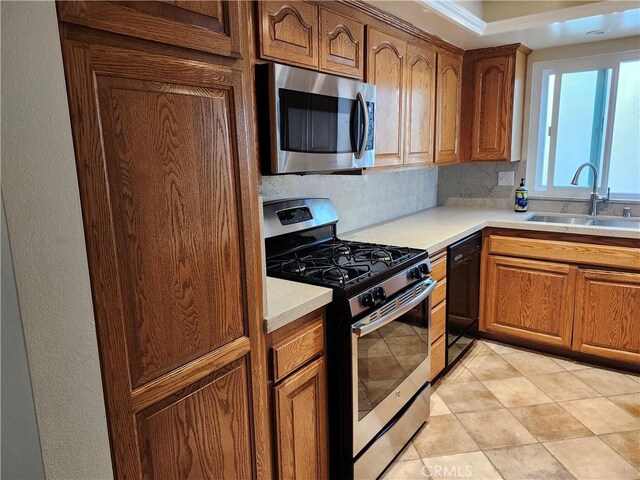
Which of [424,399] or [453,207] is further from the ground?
[453,207]

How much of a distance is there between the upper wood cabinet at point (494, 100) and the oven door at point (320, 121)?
157 cm

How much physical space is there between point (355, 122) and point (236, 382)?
1290 millimetres

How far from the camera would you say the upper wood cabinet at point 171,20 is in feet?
2.66

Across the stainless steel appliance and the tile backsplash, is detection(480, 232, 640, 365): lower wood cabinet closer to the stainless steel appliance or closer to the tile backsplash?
the tile backsplash

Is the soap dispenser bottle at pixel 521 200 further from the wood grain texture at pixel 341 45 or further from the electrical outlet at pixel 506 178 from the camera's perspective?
the wood grain texture at pixel 341 45

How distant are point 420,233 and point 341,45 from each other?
1221 mm

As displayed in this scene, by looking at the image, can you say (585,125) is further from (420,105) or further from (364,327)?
(364,327)

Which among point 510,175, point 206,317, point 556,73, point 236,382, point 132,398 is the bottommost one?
point 236,382

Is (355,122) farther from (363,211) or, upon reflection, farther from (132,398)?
(132,398)

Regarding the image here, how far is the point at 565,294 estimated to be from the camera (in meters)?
2.91

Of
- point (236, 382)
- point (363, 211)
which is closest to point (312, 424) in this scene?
point (236, 382)

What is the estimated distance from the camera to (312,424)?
1641mm

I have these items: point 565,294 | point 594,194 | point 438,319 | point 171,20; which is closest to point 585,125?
point 594,194

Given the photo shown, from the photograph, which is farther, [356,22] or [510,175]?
[510,175]
